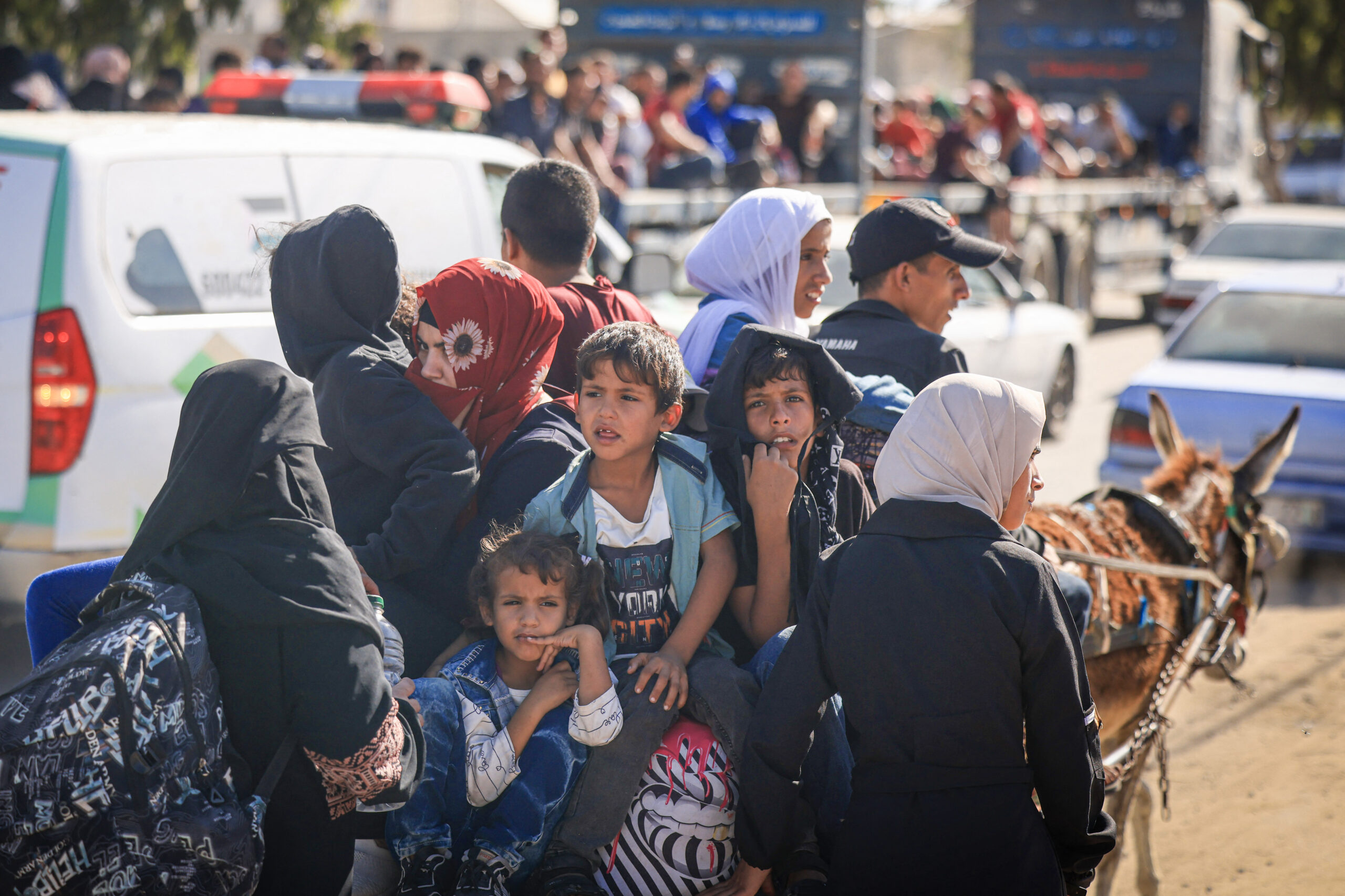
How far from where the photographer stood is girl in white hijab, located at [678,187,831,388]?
3.49 metres

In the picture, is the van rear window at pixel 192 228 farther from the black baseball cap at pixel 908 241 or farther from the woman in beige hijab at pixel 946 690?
the woman in beige hijab at pixel 946 690

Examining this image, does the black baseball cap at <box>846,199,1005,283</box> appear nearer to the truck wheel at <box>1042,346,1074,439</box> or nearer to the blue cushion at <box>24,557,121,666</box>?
the blue cushion at <box>24,557,121,666</box>

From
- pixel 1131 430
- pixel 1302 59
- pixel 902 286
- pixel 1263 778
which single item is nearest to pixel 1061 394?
pixel 1131 430

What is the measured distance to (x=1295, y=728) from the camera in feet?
18.0

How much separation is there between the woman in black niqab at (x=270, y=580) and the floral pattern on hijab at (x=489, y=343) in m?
0.68

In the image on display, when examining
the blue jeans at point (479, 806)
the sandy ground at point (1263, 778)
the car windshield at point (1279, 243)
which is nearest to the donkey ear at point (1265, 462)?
the sandy ground at point (1263, 778)

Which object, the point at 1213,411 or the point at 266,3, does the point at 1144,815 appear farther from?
the point at 266,3

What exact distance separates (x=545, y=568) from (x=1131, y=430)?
5.71m

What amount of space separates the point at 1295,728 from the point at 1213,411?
2.36 meters

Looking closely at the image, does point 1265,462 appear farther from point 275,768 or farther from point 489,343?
point 275,768

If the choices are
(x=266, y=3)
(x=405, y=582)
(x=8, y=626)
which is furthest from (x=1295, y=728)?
(x=266, y=3)

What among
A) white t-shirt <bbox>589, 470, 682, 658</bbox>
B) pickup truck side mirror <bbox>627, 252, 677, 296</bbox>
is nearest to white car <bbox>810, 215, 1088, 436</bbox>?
pickup truck side mirror <bbox>627, 252, 677, 296</bbox>

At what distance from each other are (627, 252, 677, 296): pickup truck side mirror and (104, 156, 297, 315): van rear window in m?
1.53

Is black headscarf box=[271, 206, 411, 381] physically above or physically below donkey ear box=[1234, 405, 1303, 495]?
above
